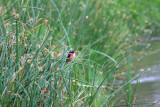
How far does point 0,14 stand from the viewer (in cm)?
274

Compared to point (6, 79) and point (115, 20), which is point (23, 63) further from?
point (115, 20)

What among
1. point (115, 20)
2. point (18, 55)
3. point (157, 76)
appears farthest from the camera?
point (115, 20)

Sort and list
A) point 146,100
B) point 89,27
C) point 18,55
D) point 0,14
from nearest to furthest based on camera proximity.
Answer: point 18,55
point 0,14
point 146,100
point 89,27

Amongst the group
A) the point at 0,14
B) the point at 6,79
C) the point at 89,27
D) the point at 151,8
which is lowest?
the point at 6,79

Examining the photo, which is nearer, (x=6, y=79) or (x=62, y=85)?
(x=6, y=79)

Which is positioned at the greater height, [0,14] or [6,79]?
[0,14]

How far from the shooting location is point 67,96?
2.57 meters

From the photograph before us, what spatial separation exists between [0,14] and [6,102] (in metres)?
0.89

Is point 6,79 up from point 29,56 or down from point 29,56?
down

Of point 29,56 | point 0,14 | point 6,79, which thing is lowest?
point 6,79

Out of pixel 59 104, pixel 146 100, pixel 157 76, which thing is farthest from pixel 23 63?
pixel 157 76

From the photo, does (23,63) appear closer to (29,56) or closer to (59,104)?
(29,56)

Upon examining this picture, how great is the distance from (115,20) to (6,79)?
12.0ft

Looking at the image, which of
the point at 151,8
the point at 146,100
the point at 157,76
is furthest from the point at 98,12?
the point at 151,8
